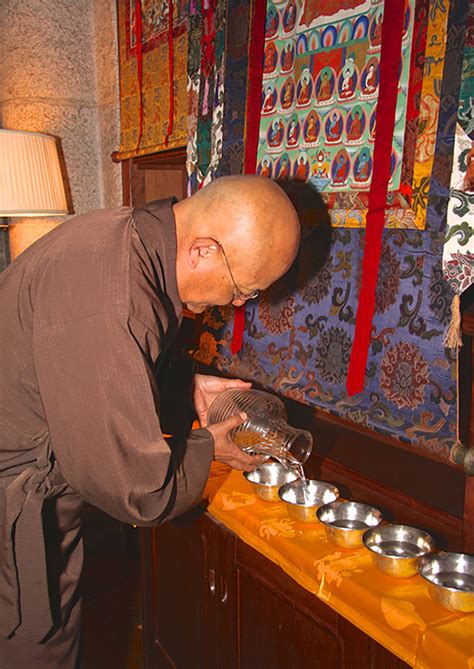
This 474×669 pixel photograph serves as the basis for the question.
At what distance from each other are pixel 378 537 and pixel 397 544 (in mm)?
49

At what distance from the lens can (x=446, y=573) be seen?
1.54 m

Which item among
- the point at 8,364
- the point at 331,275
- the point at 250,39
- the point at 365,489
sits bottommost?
the point at 365,489

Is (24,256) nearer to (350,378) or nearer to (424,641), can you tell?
(350,378)

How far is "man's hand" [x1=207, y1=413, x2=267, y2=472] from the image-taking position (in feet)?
5.18

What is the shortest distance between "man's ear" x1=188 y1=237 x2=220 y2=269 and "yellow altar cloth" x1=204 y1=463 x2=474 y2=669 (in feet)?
2.43

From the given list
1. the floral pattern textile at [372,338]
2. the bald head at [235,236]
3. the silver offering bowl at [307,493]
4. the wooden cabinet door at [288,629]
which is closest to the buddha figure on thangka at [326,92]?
the floral pattern textile at [372,338]

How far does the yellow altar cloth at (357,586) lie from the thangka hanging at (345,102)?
834 millimetres

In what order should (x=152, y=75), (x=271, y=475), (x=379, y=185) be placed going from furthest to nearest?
(x=152, y=75), (x=271, y=475), (x=379, y=185)

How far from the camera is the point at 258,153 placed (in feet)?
7.30

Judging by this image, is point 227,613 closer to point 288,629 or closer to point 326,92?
point 288,629

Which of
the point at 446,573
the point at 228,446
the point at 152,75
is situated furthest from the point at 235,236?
the point at 152,75

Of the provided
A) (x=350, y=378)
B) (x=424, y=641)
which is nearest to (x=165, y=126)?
(x=350, y=378)

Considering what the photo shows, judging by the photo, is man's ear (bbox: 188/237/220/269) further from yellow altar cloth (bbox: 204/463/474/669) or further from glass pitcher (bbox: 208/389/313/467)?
yellow altar cloth (bbox: 204/463/474/669)

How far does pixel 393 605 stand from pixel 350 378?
2.20ft
